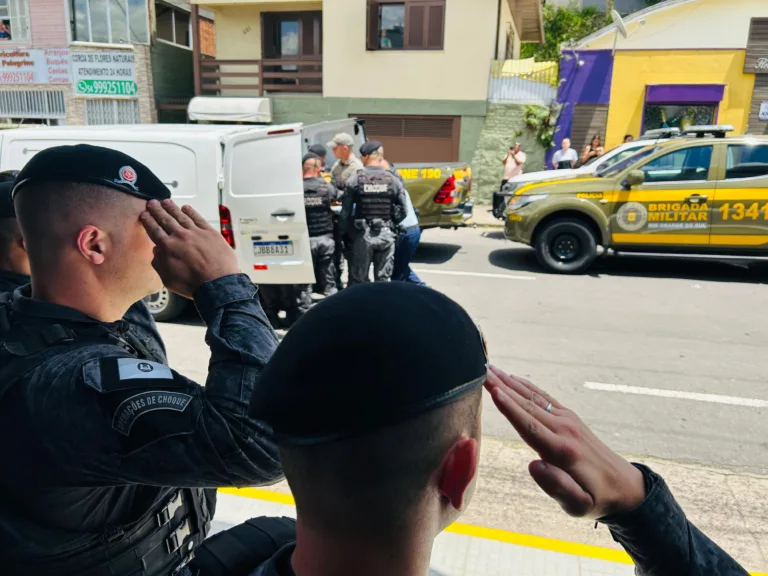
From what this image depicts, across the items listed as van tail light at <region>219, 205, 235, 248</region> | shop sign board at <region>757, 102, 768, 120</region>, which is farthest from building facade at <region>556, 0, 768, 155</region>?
van tail light at <region>219, 205, 235, 248</region>

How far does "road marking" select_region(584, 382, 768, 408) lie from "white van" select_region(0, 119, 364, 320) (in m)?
2.92

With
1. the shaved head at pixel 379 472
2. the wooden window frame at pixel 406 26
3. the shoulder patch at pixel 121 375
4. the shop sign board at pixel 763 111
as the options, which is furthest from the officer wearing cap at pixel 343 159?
the shop sign board at pixel 763 111

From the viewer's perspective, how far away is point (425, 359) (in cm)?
85

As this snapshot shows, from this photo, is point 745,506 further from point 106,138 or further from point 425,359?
point 106,138

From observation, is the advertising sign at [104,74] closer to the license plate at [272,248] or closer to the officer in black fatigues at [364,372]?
the license plate at [272,248]

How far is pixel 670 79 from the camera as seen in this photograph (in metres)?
16.9

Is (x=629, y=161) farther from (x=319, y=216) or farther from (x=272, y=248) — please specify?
(x=272, y=248)

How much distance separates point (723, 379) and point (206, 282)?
5.07 metres

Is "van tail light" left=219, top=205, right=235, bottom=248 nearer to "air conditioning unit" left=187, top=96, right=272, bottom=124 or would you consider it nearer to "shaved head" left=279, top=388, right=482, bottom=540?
"shaved head" left=279, top=388, right=482, bottom=540

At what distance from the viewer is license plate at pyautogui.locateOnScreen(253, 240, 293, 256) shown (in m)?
6.15

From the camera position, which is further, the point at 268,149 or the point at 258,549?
the point at 268,149

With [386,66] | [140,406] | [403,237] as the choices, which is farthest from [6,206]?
[386,66]

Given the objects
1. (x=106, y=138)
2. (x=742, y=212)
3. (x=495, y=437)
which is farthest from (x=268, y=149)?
(x=742, y=212)

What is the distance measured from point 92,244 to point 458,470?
94 cm
